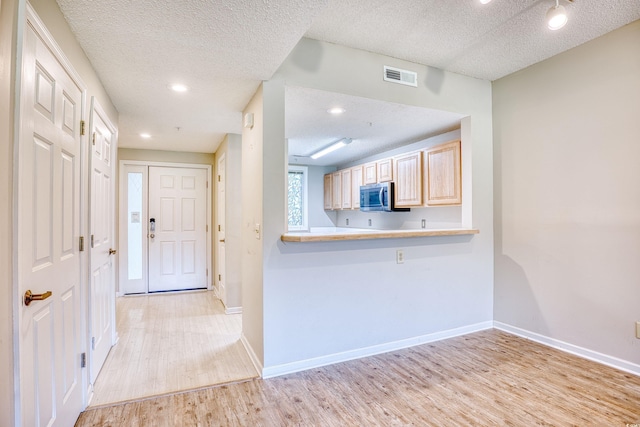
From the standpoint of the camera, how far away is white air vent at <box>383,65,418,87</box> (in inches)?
114

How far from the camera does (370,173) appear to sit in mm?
5125

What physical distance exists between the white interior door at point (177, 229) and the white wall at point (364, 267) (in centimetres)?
337

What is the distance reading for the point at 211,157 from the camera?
5.52 meters

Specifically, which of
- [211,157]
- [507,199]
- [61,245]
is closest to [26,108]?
[61,245]

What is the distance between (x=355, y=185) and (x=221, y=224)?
2.31 meters

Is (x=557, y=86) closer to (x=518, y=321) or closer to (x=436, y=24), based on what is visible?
(x=436, y=24)

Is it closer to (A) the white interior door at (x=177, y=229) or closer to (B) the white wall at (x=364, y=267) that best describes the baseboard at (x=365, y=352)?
(B) the white wall at (x=364, y=267)

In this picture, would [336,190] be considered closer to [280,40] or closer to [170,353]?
[170,353]

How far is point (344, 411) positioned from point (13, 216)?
197 centimetres

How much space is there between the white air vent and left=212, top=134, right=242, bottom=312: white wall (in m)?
2.17

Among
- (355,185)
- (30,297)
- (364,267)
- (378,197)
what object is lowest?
(364,267)

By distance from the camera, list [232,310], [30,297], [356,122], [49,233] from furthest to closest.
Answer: [232,310], [356,122], [49,233], [30,297]

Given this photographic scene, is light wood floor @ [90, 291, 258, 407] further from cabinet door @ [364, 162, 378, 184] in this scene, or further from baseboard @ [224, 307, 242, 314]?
cabinet door @ [364, 162, 378, 184]

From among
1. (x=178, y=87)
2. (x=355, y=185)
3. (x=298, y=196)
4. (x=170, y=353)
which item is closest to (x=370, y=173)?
(x=355, y=185)
